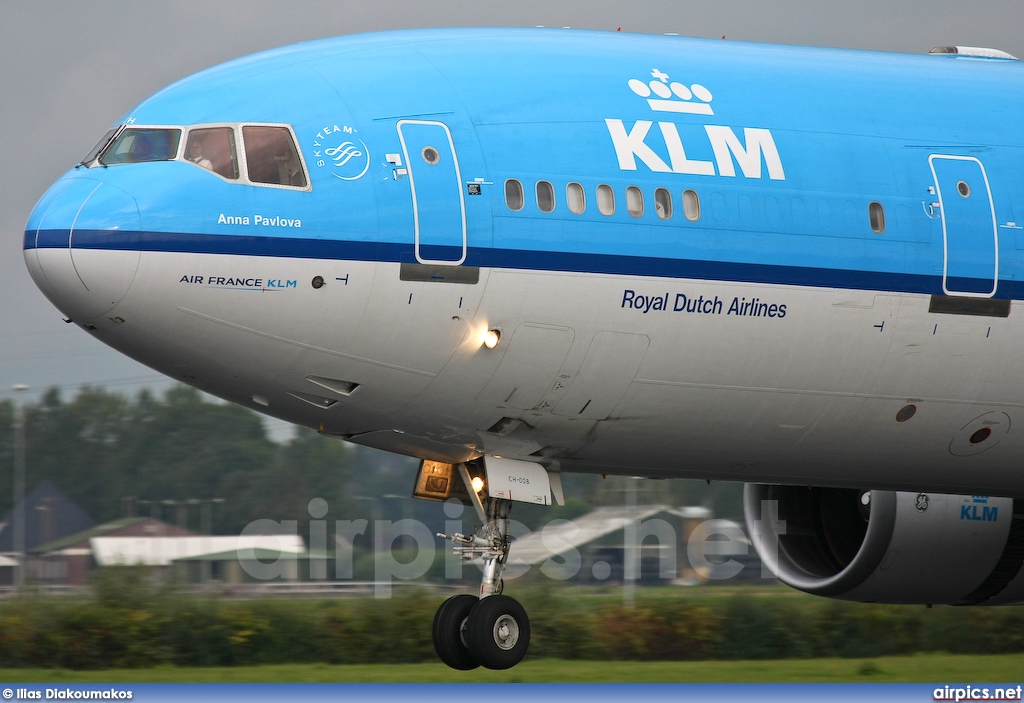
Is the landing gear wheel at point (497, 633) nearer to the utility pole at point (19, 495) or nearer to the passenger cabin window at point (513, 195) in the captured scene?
the passenger cabin window at point (513, 195)

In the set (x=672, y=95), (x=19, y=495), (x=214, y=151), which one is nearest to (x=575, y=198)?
(x=672, y=95)

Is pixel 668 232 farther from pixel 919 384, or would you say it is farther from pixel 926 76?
pixel 926 76

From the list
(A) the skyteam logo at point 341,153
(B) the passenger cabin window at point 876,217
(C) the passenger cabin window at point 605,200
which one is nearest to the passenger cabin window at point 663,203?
(C) the passenger cabin window at point 605,200

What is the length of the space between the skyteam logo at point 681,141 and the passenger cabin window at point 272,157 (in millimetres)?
2506

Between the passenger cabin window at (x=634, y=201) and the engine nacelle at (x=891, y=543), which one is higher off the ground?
the passenger cabin window at (x=634, y=201)

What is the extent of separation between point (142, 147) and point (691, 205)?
4171 millimetres

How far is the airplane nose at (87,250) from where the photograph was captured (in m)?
10.2

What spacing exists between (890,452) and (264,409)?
5.38m

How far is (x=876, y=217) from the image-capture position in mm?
12320

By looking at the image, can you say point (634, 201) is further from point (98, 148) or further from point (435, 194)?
point (98, 148)

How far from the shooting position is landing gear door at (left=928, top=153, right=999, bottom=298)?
12.5 metres

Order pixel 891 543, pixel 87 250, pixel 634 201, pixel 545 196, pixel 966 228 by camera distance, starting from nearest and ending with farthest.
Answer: pixel 87 250
pixel 545 196
pixel 634 201
pixel 966 228
pixel 891 543

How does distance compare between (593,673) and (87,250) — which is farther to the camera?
(593,673)

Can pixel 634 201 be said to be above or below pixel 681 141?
below
